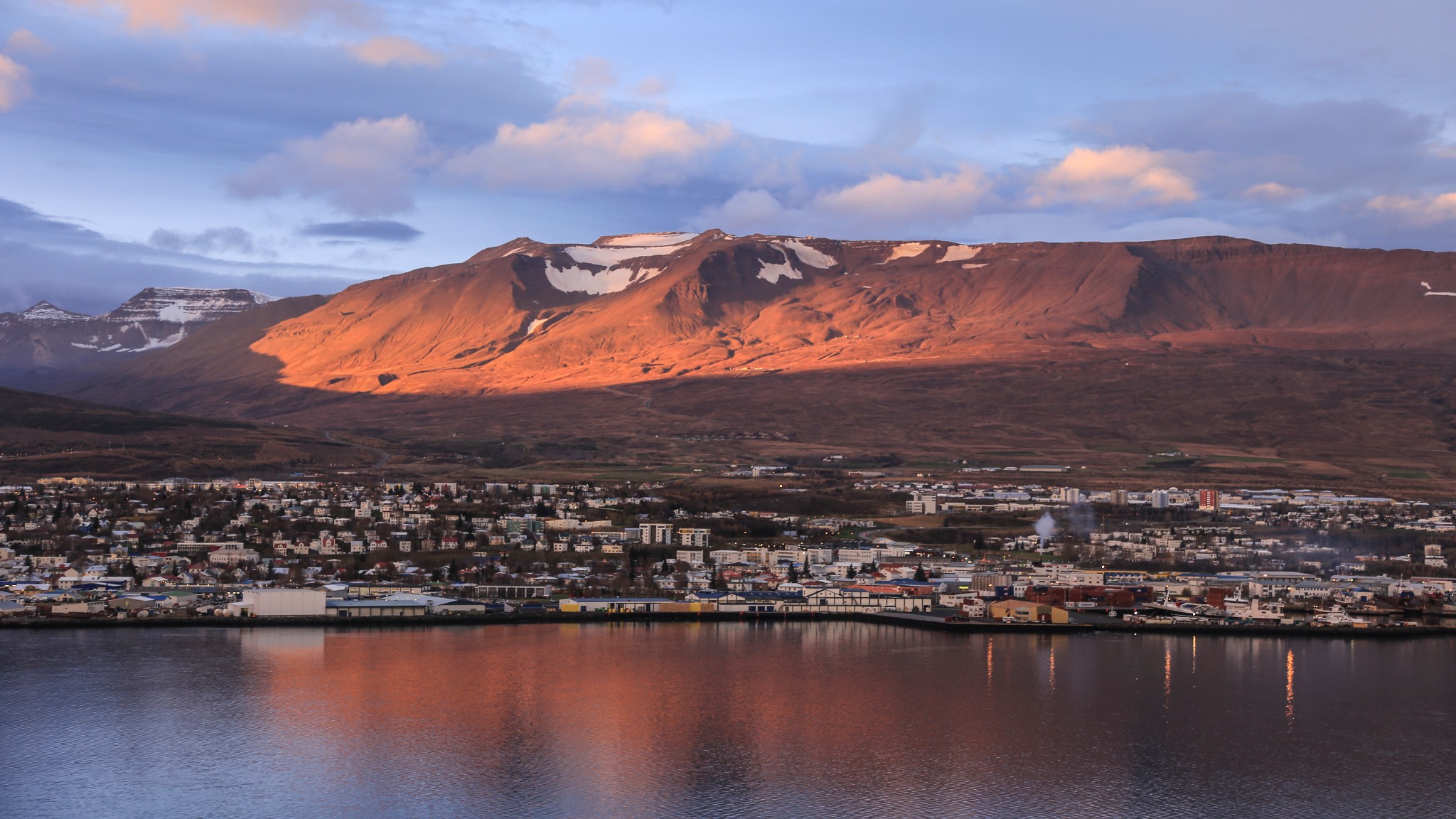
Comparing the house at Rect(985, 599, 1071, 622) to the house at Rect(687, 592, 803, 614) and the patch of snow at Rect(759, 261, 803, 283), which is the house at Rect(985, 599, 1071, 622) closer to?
the house at Rect(687, 592, 803, 614)

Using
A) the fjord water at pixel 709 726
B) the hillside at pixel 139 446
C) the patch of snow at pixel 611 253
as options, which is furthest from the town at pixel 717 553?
the patch of snow at pixel 611 253

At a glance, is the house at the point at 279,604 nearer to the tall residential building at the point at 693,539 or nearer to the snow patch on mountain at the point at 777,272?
the tall residential building at the point at 693,539

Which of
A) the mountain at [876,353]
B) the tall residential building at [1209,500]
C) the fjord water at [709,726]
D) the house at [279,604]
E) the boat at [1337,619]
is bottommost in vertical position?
the fjord water at [709,726]

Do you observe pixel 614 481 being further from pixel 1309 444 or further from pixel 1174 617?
pixel 1309 444

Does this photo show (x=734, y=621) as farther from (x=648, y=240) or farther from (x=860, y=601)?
(x=648, y=240)

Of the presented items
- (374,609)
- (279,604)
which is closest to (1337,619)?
(374,609)

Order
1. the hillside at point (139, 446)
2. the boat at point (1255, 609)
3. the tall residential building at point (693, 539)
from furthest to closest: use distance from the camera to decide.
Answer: the hillside at point (139, 446) → the tall residential building at point (693, 539) → the boat at point (1255, 609)

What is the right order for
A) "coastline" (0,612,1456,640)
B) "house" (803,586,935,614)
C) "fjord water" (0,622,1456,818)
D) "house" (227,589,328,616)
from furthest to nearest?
"house" (803,586,935,614), "house" (227,589,328,616), "coastline" (0,612,1456,640), "fjord water" (0,622,1456,818)

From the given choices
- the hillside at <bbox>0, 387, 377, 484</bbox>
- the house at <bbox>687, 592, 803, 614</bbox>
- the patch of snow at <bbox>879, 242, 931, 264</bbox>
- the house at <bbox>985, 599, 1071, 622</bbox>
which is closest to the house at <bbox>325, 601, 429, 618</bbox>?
the house at <bbox>687, 592, 803, 614</bbox>
